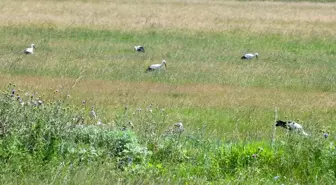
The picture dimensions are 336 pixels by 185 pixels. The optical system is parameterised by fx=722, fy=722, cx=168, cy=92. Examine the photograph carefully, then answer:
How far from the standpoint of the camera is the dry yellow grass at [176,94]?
1667 centimetres

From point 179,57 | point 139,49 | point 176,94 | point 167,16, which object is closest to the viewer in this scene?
point 176,94

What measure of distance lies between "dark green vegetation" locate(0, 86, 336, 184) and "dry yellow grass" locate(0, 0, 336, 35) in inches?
918

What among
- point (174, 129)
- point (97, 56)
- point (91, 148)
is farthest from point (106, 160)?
point (97, 56)

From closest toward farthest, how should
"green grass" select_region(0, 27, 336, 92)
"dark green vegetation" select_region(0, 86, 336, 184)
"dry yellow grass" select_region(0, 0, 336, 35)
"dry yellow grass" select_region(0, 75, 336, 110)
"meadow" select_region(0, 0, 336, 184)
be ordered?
"dark green vegetation" select_region(0, 86, 336, 184) < "meadow" select_region(0, 0, 336, 184) < "dry yellow grass" select_region(0, 75, 336, 110) < "green grass" select_region(0, 27, 336, 92) < "dry yellow grass" select_region(0, 0, 336, 35)

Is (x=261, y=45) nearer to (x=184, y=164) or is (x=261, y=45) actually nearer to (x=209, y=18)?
(x=209, y=18)

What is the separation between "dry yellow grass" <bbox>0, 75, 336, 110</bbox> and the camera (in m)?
16.7

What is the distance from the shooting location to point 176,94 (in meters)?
17.9

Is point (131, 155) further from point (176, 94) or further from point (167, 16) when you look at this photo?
point (167, 16)

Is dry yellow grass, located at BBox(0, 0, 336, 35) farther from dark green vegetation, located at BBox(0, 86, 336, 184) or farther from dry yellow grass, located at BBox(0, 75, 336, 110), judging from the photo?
dark green vegetation, located at BBox(0, 86, 336, 184)

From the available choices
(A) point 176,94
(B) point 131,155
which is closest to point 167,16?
(A) point 176,94

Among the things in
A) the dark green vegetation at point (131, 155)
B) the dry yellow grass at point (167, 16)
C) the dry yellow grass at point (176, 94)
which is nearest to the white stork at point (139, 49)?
the dry yellow grass at point (167, 16)

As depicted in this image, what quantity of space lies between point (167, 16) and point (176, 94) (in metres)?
21.1

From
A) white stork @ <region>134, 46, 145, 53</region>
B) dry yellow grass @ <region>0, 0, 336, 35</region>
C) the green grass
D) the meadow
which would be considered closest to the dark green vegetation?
the meadow

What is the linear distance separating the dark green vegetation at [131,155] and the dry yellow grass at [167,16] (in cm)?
2331
